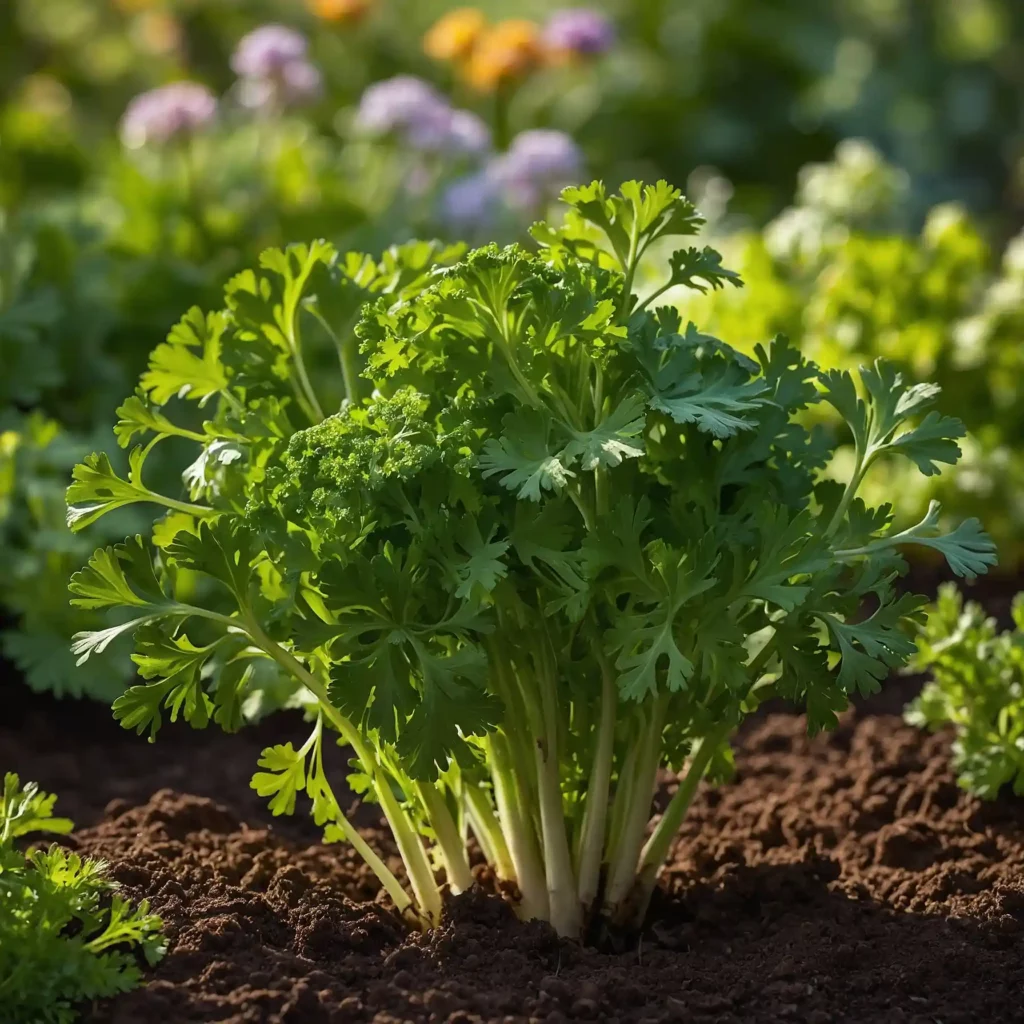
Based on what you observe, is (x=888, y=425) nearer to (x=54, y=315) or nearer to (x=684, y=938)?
(x=684, y=938)

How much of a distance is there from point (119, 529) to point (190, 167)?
6.19 feet

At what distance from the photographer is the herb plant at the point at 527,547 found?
1849 mm

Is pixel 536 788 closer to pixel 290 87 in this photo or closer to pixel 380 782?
pixel 380 782

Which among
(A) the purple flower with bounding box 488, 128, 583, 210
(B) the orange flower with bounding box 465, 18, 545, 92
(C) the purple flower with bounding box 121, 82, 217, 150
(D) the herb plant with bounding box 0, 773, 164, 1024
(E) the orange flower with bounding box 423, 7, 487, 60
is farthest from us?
(E) the orange flower with bounding box 423, 7, 487, 60

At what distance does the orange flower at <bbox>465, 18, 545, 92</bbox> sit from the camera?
516 centimetres

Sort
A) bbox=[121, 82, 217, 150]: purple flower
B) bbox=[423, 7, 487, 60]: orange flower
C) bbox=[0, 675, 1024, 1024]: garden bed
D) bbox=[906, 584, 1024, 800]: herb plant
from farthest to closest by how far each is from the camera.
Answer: bbox=[423, 7, 487, 60]: orange flower, bbox=[121, 82, 217, 150]: purple flower, bbox=[906, 584, 1024, 800]: herb plant, bbox=[0, 675, 1024, 1024]: garden bed

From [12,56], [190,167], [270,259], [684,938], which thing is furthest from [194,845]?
[12,56]

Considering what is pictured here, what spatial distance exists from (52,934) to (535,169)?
3380mm

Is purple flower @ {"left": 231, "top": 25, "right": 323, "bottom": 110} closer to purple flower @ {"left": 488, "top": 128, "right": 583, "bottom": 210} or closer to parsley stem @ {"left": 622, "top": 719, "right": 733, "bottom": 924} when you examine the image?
purple flower @ {"left": 488, "top": 128, "right": 583, "bottom": 210}

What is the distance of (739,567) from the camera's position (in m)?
1.89

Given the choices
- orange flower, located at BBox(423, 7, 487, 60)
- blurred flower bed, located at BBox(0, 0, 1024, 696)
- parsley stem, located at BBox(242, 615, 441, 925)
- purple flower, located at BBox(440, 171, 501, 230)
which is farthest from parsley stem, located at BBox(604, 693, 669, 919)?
orange flower, located at BBox(423, 7, 487, 60)

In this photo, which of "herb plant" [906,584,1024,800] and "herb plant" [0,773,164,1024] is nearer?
"herb plant" [0,773,164,1024]

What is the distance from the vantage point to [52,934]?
5.97 ft

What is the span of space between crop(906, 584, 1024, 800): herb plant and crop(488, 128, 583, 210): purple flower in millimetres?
2534
